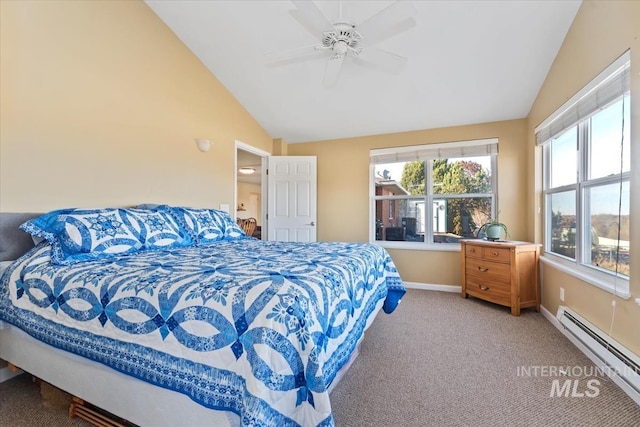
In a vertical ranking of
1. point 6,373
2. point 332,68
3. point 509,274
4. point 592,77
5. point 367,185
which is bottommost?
point 6,373

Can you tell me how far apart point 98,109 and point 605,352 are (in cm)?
414

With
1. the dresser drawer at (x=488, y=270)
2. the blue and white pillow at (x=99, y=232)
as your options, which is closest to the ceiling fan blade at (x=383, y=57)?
the blue and white pillow at (x=99, y=232)

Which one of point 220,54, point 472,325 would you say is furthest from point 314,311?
point 220,54

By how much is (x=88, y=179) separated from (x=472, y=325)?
3588 millimetres

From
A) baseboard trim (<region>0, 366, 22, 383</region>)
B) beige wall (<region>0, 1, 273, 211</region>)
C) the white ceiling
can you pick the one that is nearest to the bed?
baseboard trim (<region>0, 366, 22, 383</region>)

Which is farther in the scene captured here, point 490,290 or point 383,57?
point 490,290

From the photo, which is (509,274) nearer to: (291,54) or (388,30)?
(388,30)

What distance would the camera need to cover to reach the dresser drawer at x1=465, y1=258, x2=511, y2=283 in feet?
10.0

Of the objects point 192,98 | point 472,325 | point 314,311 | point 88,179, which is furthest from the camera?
point 192,98

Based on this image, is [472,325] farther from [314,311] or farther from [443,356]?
[314,311]

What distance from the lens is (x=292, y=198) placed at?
4426mm

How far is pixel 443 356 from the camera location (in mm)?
2080

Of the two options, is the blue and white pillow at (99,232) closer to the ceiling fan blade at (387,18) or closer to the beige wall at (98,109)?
the beige wall at (98,109)

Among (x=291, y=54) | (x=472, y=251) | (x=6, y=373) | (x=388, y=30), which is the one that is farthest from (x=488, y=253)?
Result: (x=6, y=373)
